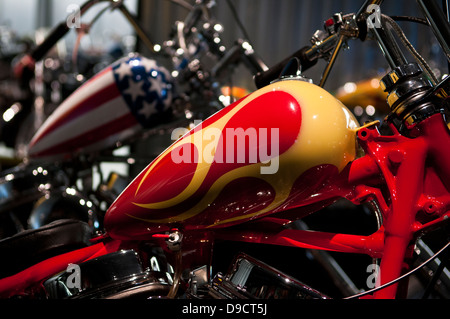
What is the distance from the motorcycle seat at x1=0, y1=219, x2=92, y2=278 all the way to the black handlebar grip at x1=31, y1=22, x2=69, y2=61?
2.80 feet

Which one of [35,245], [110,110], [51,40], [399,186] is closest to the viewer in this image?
[399,186]

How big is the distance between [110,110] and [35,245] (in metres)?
0.58

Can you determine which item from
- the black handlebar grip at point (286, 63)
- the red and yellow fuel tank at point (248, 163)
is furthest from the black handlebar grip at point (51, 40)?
the red and yellow fuel tank at point (248, 163)

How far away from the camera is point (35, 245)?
78cm

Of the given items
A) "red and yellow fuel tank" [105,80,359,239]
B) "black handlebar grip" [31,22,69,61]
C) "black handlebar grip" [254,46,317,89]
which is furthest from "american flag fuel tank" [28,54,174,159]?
"red and yellow fuel tank" [105,80,359,239]

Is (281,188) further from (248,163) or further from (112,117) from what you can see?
(112,117)

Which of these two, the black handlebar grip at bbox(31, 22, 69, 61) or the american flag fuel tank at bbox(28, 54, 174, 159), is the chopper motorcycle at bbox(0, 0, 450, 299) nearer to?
the american flag fuel tank at bbox(28, 54, 174, 159)

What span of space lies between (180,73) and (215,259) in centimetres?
61

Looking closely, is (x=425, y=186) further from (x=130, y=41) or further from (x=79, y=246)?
(x=130, y=41)

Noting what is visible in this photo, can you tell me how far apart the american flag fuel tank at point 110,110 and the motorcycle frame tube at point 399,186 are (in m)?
0.70

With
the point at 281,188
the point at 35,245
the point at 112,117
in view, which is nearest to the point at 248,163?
the point at 281,188

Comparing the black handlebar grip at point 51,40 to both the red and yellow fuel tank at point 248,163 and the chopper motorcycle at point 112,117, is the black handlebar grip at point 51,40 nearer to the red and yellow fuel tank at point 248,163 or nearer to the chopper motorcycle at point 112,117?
the chopper motorcycle at point 112,117

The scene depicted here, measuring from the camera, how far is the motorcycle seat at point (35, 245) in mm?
772

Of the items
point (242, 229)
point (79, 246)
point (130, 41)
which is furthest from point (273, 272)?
point (130, 41)
